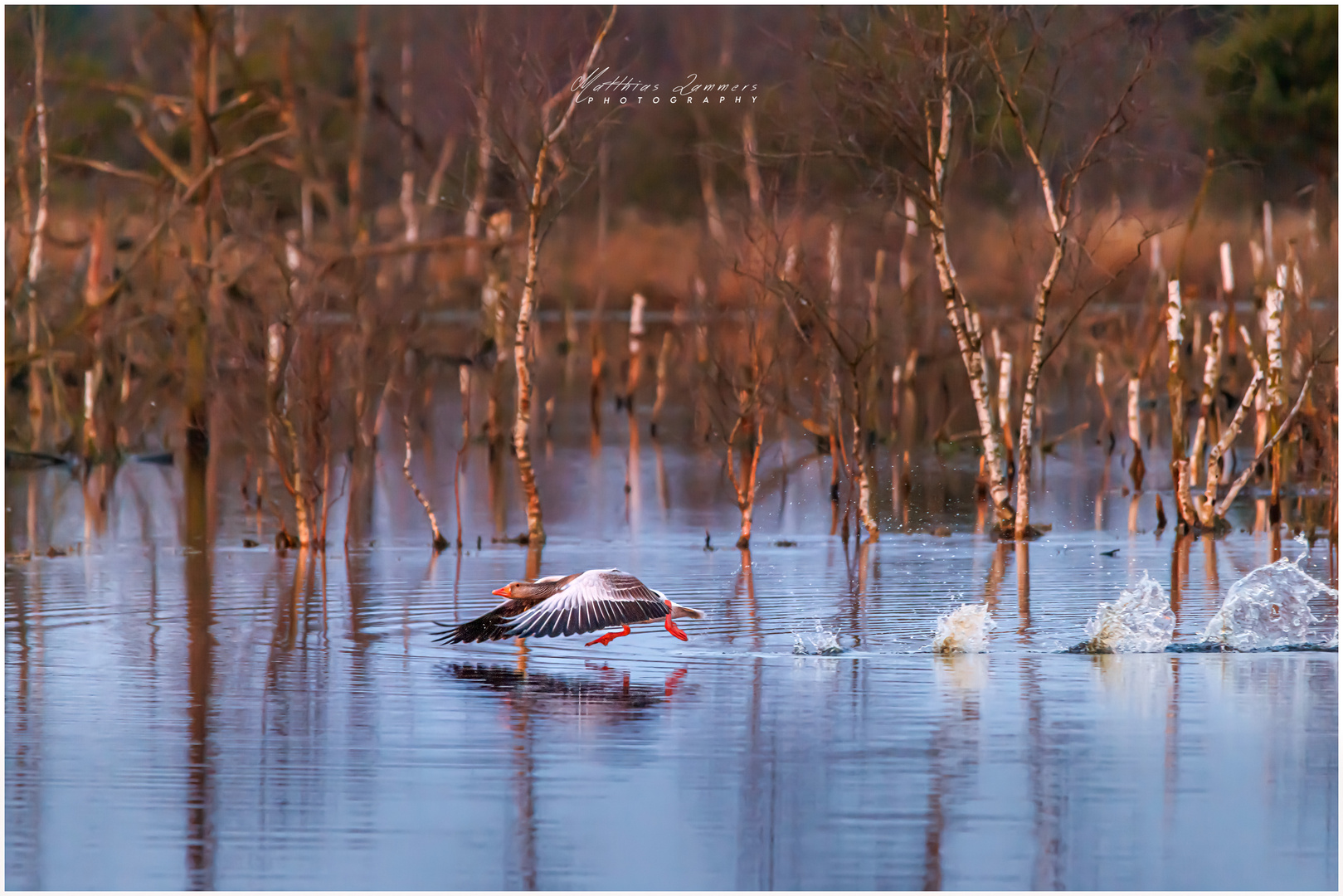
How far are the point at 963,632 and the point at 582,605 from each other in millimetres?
2227

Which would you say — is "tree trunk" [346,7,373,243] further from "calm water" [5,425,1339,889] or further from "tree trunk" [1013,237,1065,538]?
"calm water" [5,425,1339,889]

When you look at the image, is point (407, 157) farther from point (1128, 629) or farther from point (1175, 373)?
point (1128, 629)

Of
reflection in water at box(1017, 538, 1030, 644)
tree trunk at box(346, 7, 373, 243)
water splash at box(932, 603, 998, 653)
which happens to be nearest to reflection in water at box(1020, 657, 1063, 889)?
water splash at box(932, 603, 998, 653)

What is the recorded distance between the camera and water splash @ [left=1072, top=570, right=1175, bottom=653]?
1176 cm

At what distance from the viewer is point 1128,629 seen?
1189cm

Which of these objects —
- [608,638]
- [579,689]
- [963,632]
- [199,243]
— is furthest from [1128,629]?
[199,243]

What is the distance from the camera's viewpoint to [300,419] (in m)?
17.4

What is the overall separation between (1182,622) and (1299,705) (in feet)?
8.28

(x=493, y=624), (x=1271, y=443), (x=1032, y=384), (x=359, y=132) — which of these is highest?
(x=359, y=132)

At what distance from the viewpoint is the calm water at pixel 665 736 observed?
7535mm

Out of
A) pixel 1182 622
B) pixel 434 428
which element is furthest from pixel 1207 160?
pixel 434 428

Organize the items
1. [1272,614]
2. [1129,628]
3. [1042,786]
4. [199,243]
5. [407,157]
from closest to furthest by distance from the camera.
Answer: [1042,786] → [1129,628] → [1272,614] → [199,243] → [407,157]

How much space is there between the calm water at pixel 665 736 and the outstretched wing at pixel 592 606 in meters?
0.27

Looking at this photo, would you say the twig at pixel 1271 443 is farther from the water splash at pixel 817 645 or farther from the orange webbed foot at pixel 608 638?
the orange webbed foot at pixel 608 638
